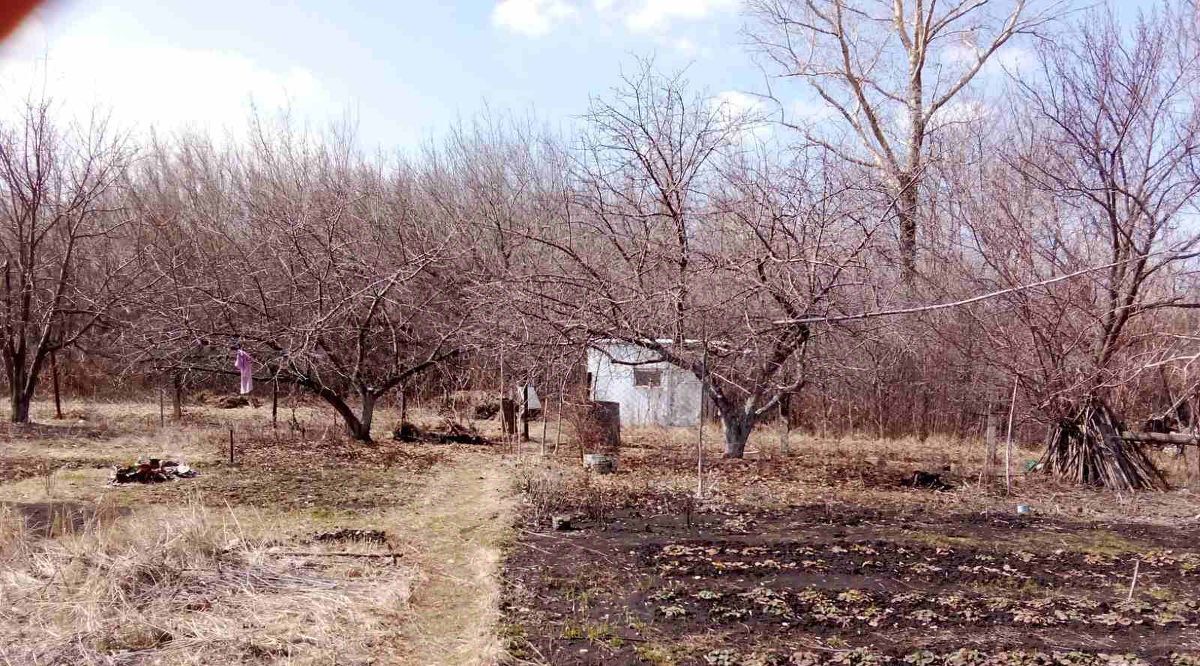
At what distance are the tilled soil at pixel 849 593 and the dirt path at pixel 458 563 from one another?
16cm

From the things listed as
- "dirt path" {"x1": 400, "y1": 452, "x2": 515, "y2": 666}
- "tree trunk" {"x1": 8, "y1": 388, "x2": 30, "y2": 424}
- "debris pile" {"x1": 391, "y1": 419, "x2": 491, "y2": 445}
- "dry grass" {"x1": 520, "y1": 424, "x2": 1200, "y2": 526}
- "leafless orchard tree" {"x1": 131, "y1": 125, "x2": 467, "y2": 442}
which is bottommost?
"dirt path" {"x1": 400, "y1": 452, "x2": 515, "y2": 666}

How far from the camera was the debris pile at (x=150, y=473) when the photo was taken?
856 cm

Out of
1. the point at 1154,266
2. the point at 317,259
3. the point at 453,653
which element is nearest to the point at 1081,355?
the point at 1154,266

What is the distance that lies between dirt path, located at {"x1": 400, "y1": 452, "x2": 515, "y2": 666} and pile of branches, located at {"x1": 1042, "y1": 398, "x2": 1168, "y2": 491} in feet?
21.1

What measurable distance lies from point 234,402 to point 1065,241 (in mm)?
13758

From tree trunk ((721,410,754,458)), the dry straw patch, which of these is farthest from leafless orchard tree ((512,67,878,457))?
the dry straw patch

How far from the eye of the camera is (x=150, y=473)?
8656mm

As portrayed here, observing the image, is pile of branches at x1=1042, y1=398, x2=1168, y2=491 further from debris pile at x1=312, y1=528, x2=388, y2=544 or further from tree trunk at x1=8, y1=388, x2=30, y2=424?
tree trunk at x1=8, y1=388, x2=30, y2=424

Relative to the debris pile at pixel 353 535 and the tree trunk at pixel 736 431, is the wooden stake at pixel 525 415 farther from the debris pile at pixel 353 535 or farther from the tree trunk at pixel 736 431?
the debris pile at pixel 353 535

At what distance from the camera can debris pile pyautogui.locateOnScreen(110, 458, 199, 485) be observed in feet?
28.1

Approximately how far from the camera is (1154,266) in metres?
9.35

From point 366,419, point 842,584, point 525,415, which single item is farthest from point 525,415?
point 842,584

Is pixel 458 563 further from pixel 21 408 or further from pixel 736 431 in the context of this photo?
pixel 21 408

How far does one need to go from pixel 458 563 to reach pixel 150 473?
4.28m
